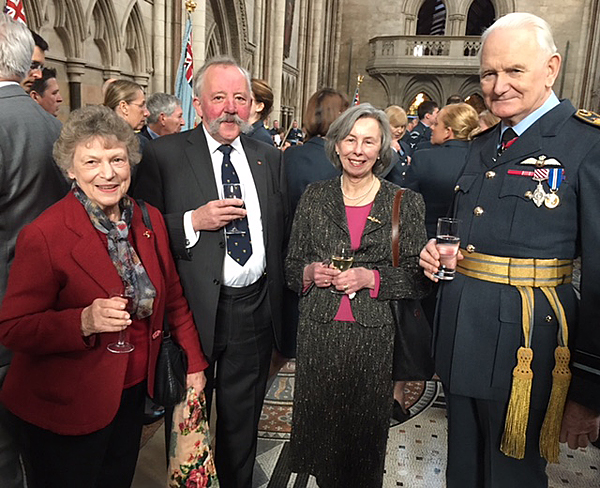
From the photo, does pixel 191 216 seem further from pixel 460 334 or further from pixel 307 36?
pixel 307 36

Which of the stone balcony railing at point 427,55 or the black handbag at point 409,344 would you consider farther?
the stone balcony railing at point 427,55

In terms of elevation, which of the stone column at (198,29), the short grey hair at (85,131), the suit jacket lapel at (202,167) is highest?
the stone column at (198,29)

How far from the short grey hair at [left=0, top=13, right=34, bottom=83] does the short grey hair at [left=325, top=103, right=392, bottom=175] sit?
3.94ft

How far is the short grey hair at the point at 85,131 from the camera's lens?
157 cm

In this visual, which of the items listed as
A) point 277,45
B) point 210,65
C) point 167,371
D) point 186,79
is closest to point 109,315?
point 167,371

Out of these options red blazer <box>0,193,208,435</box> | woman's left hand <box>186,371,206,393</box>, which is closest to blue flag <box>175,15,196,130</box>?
woman's left hand <box>186,371,206,393</box>

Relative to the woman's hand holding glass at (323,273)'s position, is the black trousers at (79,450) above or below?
below

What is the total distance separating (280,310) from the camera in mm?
2252

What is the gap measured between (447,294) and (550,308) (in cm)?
32

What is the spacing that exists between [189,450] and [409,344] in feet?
3.16

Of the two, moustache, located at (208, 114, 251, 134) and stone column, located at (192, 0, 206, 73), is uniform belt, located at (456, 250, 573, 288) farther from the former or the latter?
stone column, located at (192, 0, 206, 73)

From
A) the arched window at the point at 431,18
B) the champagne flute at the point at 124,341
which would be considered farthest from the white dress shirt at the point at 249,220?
the arched window at the point at 431,18

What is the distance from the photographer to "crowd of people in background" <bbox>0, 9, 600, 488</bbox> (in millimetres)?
1487

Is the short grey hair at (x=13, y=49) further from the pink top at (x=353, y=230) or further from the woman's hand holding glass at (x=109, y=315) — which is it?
the pink top at (x=353, y=230)
